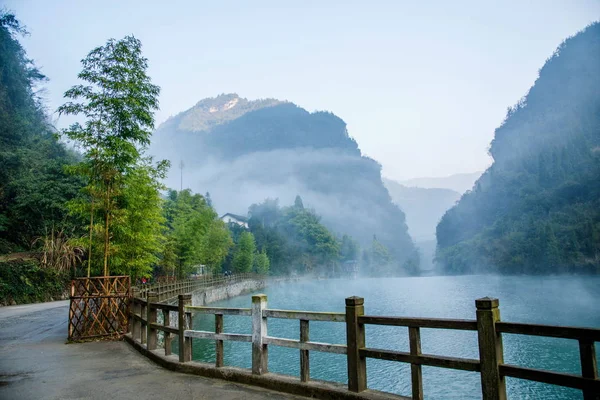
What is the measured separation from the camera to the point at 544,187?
111m

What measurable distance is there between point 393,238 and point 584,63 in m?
97.5

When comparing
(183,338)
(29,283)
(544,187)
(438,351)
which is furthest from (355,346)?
(544,187)

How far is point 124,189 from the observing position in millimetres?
13734

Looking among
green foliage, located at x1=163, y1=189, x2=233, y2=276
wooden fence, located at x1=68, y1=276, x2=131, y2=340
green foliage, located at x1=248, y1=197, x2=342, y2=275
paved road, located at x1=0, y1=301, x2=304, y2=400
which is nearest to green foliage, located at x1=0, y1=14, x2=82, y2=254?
green foliage, located at x1=163, y1=189, x2=233, y2=276

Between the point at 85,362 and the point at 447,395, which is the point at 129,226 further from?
the point at 447,395

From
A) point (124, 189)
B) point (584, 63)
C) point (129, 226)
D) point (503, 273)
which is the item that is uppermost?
point (584, 63)

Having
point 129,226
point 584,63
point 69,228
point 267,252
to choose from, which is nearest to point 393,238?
point 584,63

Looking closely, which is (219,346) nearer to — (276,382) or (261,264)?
(276,382)

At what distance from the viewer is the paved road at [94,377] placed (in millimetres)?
5926

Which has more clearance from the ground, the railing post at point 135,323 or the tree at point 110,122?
the tree at point 110,122

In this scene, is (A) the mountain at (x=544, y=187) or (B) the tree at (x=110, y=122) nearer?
(B) the tree at (x=110, y=122)

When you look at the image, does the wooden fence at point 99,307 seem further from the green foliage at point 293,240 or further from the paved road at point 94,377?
the green foliage at point 293,240

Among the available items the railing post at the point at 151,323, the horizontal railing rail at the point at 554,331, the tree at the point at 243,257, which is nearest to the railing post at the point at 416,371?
the horizontal railing rail at the point at 554,331

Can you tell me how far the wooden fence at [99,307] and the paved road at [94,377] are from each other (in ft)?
2.02
